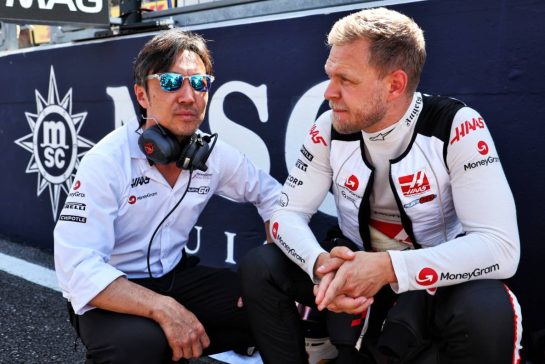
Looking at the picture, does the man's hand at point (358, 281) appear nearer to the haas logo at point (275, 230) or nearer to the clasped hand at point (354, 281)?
the clasped hand at point (354, 281)

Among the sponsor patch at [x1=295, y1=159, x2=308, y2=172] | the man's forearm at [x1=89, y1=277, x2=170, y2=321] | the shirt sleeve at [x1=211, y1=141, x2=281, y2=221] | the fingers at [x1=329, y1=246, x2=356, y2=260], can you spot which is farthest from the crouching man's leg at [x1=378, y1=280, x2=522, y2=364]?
the shirt sleeve at [x1=211, y1=141, x2=281, y2=221]

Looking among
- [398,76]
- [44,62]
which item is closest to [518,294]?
[398,76]

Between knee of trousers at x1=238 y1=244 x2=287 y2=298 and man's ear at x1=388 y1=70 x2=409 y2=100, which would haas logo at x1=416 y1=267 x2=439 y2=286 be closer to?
knee of trousers at x1=238 y1=244 x2=287 y2=298

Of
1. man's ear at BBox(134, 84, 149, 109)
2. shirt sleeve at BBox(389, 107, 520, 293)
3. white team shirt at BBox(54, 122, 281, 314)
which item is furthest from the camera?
man's ear at BBox(134, 84, 149, 109)

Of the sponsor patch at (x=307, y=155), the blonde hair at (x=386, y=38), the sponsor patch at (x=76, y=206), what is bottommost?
the sponsor patch at (x=76, y=206)

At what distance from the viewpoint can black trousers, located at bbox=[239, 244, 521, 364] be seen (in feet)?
5.88

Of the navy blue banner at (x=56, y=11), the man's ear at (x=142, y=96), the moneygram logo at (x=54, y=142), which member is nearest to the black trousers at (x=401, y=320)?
the man's ear at (x=142, y=96)

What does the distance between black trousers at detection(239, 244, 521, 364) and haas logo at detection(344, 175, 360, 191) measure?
368mm

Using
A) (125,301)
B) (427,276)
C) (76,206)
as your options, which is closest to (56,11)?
(76,206)

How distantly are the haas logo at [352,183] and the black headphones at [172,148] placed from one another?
0.59 m

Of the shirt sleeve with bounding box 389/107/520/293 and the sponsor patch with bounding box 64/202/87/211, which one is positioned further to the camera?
the sponsor patch with bounding box 64/202/87/211

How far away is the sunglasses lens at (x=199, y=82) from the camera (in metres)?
2.48

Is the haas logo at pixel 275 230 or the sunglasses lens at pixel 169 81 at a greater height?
the sunglasses lens at pixel 169 81

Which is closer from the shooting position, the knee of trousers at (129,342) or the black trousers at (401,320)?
the black trousers at (401,320)
